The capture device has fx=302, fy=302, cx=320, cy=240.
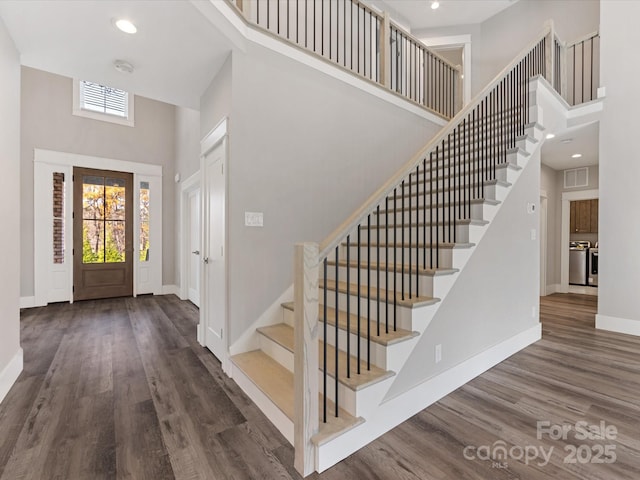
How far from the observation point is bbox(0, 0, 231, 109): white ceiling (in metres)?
2.11

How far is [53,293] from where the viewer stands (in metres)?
5.35

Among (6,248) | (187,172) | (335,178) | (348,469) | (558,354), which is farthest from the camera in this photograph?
(187,172)

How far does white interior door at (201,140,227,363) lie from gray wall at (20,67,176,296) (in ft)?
12.3

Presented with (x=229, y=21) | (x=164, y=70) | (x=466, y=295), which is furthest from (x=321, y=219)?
(x=164, y=70)

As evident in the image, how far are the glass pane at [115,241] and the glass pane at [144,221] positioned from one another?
0.33 meters

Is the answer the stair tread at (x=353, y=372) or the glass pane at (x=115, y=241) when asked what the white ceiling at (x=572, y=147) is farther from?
the glass pane at (x=115, y=241)

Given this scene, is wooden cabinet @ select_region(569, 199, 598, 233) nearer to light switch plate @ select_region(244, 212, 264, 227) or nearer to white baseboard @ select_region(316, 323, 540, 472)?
white baseboard @ select_region(316, 323, 540, 472)

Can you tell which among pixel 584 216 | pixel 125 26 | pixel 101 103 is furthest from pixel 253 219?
pixel 584 216

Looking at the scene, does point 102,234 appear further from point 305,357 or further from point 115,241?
point 305,357

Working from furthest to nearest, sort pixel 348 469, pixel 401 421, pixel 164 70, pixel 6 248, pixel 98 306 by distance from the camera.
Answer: pixel 98 306
pixel 164 70
pixel 6 248
pixel 401 421
pixel 348 469

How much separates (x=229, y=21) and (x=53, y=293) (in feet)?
18.5

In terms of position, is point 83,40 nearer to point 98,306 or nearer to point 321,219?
point 321,219

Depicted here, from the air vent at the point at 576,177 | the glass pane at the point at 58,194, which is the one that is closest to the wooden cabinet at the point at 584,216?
the air vent at the point at 576,177

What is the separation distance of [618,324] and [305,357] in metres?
4.64
